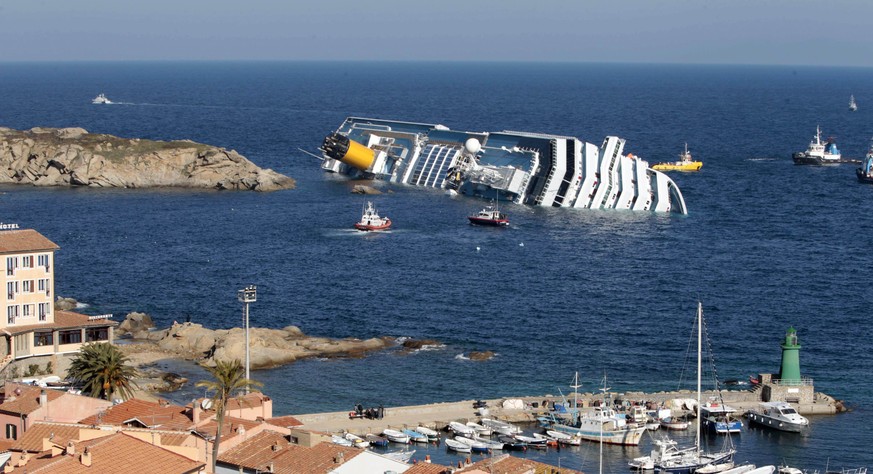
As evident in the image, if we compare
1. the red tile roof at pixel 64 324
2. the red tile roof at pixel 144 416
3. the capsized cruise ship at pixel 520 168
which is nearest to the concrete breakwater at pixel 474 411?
the red tile roof at pixel 144 416

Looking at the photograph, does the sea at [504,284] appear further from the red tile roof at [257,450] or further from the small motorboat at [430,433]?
the red tile roof at [257,450]

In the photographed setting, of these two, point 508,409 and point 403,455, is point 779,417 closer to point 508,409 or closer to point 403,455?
point 508,409

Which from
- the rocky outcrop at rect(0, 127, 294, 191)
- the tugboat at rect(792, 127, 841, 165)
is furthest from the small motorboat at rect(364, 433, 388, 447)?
the tugboat at rect(792, 127, 841, 165)

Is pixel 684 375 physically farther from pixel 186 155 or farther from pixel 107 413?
pixel 186 155

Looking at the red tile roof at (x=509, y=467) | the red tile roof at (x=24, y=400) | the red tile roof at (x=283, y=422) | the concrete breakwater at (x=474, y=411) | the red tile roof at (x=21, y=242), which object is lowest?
the concrete breakwater at (x=474, y=411)

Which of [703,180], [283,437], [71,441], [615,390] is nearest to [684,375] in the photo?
[615,390]

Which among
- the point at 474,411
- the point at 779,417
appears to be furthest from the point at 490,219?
the point at 779,417

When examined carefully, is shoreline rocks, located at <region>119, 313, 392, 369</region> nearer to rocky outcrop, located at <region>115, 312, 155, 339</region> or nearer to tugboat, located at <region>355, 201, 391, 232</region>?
rocky outcrop, located at <region>115, 312, 155, 339</region>
